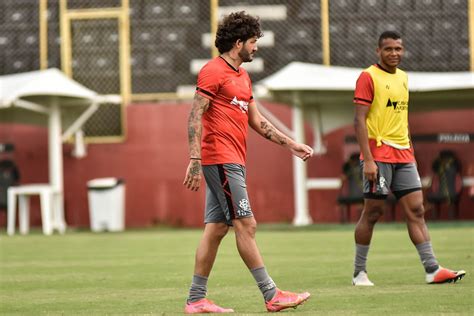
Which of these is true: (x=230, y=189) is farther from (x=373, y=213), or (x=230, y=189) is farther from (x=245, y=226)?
(x=373, y=213)

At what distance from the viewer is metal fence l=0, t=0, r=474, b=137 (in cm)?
2731

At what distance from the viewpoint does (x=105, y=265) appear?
14656 millimetres

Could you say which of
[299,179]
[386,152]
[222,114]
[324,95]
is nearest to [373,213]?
[386,152]

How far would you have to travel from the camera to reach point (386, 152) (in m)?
11.2

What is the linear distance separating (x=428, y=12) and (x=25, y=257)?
44.2 feet

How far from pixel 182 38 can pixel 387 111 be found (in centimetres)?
1716

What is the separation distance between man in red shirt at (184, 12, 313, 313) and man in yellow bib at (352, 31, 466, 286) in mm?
2039

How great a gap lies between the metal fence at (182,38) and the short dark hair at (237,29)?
59.8 feet

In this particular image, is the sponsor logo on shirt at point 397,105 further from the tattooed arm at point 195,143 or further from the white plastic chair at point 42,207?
the white plastic chair at point 42,207

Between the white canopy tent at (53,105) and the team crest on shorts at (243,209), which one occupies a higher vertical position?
the white canopy tent at (53,105)

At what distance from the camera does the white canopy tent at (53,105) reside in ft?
81.4

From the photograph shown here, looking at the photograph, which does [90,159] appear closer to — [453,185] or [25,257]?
[453,185]

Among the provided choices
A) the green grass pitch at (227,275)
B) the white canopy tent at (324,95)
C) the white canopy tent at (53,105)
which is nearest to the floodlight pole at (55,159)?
the white canopy tent at (53,105)

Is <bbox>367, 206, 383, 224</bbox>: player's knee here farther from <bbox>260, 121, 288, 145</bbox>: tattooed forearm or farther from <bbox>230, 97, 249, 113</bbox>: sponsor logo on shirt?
<bbox>230, 97, 249, 113</bbox>: sponsor logo on shirt
